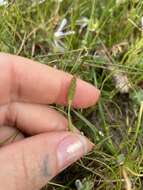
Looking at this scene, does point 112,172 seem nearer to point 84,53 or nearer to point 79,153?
point 79,153

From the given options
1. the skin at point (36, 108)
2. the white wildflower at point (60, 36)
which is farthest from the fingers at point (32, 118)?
the white wildflower at point (60, 36)

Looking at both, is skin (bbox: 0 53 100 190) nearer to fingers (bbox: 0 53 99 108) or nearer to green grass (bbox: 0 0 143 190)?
fingers (bbox: 0 53 99 108)

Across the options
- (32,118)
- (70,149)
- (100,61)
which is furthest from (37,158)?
(100,61)

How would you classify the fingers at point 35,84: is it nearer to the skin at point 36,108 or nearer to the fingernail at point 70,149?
the skin at point 36,108

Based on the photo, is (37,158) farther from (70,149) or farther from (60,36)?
(60,36)

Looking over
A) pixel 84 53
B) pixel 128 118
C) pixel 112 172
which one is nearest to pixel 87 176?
pixel 112 172

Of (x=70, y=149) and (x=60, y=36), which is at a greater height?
(x=60, y=36)

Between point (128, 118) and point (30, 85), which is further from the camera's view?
point (128, 118)
